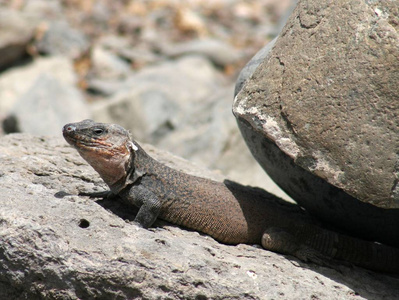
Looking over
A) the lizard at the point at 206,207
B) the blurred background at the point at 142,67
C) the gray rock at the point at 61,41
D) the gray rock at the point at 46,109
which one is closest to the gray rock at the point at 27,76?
the blurred background at the point at 142,67

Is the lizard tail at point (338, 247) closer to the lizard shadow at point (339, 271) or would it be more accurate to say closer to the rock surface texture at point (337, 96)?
the lizard shadow at point (339, 271)

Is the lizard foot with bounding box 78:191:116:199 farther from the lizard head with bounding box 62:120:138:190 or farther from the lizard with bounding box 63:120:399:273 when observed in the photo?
the lizard head with bounding box 62:120:138:190

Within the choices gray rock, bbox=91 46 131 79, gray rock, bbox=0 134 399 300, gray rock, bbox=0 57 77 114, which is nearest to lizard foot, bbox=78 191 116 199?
gray rock, bbox=0 134 399 300

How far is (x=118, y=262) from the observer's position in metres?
→ 4.80

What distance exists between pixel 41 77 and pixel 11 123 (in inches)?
51.8

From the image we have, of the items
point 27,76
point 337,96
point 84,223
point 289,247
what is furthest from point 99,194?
point 27,76

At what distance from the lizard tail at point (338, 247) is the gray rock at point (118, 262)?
0.86 feet

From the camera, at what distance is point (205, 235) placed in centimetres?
596

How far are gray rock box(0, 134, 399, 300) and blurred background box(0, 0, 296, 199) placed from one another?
317 cm

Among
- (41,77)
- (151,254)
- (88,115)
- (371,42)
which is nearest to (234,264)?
(151,254)

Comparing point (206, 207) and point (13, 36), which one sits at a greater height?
point (13, 36)

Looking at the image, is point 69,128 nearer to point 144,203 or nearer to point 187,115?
point 144,203

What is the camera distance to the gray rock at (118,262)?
4.75 meters

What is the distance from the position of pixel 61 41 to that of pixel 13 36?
183 centimetres
